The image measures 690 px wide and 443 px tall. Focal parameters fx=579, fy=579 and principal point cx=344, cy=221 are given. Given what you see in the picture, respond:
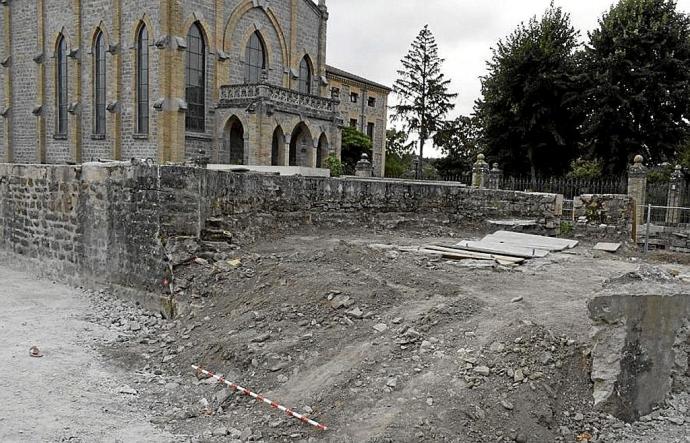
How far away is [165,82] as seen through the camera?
25469mm

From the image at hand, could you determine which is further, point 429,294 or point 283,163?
point 283,163

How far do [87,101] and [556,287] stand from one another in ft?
90.3

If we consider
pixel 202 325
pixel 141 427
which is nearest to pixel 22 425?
pixel 141 427

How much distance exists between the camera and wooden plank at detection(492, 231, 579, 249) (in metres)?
11.4

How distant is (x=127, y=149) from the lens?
27.6 metres

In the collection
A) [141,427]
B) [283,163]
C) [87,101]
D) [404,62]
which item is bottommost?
[141,427]

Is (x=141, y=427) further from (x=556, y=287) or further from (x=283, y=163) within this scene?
(x=283, y=163)

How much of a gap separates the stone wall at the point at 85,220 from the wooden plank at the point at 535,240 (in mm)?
6923

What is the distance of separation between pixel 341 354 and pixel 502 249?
5.17m

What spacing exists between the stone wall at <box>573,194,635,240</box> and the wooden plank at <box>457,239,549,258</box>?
299cm

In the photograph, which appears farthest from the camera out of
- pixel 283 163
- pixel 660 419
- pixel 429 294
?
pixel 283 163

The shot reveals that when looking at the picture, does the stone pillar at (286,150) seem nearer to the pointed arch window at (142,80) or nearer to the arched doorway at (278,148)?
the arched doorway at (278,148)

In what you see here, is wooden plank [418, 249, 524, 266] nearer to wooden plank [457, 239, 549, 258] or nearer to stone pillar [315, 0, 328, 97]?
wooden plank [457, 239, 549, 258]

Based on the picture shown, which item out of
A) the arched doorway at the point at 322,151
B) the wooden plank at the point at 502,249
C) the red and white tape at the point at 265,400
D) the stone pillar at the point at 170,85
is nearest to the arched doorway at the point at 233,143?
the stone pillar at the point at 170,85
